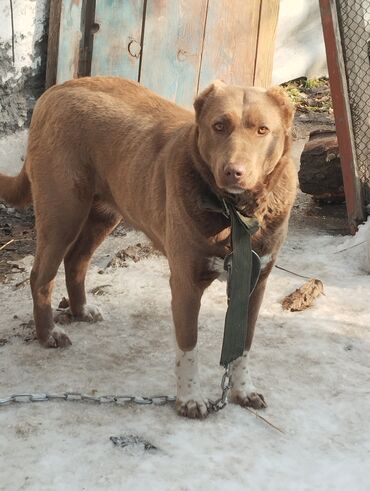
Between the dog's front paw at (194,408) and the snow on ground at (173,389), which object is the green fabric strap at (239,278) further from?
the snow on ground at (173,389)

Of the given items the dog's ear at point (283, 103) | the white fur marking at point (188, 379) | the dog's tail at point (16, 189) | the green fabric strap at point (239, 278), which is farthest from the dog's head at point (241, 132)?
the dog's tail at point (16, 189)

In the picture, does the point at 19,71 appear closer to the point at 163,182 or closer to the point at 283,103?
the point at 163,182

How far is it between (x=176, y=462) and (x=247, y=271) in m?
0.77

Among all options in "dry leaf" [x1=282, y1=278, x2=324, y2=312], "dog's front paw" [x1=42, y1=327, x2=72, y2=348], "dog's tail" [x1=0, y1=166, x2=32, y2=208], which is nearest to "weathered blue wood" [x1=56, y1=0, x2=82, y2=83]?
"dog's tail" [x1=0, y1=166, x2=32, y2=208]

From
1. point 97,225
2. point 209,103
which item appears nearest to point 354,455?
point 209,103

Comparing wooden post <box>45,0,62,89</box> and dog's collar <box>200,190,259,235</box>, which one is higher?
wooden post <box>45,0,62,89</box>

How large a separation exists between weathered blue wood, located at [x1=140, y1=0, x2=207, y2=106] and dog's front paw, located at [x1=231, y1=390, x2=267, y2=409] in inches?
105

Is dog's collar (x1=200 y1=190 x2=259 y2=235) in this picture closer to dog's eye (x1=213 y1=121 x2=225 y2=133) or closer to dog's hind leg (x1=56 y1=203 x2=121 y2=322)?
dog's eye (x1=213 y1=121 x2=225 y2=133)

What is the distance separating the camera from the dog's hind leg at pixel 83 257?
13.7 ft

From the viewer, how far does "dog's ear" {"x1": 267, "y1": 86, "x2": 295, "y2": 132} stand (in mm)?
3029

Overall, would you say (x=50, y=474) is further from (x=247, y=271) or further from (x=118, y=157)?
(x=118, y=157)

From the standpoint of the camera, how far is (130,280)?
4.73 meters

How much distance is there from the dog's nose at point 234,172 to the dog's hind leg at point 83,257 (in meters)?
1.43

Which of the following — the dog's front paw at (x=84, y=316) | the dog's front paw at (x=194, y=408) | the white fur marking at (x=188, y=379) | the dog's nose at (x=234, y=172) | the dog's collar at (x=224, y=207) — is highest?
the dog's nose at (x=234, y=172)
